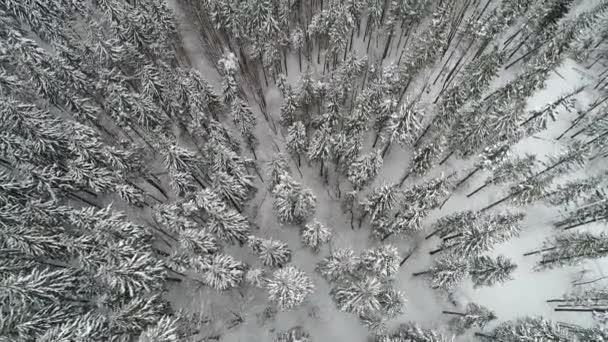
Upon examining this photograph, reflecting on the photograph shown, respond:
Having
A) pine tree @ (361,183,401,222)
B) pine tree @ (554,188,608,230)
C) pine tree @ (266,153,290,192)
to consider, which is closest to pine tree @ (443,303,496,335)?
pine tree @ (361,183,401,222)

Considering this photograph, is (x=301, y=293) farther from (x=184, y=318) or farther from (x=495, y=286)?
(x=495, y=286)

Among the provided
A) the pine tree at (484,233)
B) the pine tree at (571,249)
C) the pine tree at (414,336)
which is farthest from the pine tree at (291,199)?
the pine tree at (571,249)

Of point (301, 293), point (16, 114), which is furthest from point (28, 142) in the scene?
point (301, 293)

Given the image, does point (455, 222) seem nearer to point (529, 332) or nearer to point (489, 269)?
point (489, 269)

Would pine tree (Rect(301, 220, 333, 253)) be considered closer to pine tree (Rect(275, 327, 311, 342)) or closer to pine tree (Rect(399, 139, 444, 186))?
pine tree (Rect(275, 327, 311, 342))

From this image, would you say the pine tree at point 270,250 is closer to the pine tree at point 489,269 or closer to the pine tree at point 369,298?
the pine tree at point 369,298
